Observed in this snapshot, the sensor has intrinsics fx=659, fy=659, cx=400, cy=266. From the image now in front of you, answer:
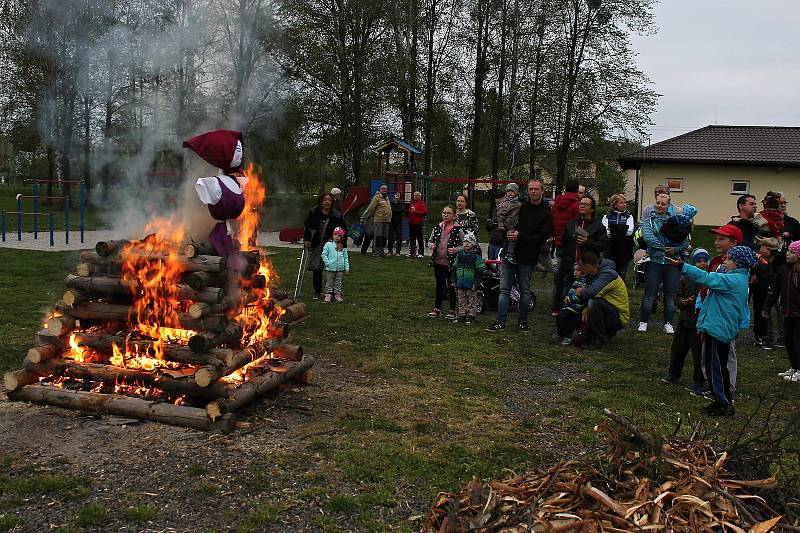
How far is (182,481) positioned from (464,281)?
593 cm

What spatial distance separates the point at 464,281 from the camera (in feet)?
31.3

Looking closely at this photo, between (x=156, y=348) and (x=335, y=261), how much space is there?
5.41 meters

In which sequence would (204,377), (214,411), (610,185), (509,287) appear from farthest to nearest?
(610,185), (509,287), (204,377), (214,411)

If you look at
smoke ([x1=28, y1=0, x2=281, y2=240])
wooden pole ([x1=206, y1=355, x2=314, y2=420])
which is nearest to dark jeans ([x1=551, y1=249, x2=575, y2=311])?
wooden pole ([x1=206, y1=355, x2=314, y2=420])

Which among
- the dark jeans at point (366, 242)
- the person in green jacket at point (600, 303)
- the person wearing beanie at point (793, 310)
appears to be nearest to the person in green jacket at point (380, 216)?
the dark jeans at point (366, 242)

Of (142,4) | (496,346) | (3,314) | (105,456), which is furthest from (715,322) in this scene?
(3,314)

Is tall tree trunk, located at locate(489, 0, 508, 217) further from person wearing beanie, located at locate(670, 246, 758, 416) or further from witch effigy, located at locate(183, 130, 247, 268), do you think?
witch effigy, located at locate(183, 130, 247, 268)

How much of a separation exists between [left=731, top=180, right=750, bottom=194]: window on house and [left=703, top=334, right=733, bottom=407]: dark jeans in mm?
29970

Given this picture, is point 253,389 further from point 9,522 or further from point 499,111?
point 499,111

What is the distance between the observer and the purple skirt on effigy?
5859mm

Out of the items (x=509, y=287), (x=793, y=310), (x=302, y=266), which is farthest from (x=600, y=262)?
(x=302, y=266)

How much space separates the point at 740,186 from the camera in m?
32.5

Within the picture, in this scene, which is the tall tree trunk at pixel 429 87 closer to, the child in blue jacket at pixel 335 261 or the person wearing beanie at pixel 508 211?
the child in blue jacket at pixel 335 261

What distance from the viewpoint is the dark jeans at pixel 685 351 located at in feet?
21.5
